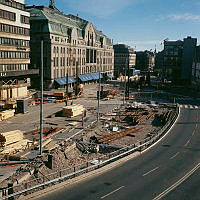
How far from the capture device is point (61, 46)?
8138 cm

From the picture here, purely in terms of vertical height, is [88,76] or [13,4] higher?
[13,4]

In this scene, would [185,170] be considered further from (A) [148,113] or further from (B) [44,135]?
(A) [148,113]

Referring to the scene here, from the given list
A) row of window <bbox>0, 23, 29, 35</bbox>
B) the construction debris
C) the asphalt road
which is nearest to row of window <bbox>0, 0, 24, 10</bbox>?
row of window <bbox>0, 23, 29, 35</bbox>

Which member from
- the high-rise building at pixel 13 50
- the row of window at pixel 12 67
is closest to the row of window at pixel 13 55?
the high-rise building at pixel 13 50

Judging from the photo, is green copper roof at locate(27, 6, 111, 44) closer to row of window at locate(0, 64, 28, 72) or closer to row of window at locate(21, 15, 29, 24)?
row of window at locate(21, 15, 29, 24)

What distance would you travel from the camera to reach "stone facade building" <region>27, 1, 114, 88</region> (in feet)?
246

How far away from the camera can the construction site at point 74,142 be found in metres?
23.0

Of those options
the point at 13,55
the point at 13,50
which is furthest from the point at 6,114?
the point at 13,50

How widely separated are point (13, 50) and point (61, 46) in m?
27.0

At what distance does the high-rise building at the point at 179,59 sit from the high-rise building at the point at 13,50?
8286 cm

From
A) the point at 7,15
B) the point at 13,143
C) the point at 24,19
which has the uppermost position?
the point at 24,19

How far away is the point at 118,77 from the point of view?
464 feet

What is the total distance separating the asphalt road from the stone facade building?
115 feet

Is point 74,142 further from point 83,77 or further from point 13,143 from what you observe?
point 83,77
